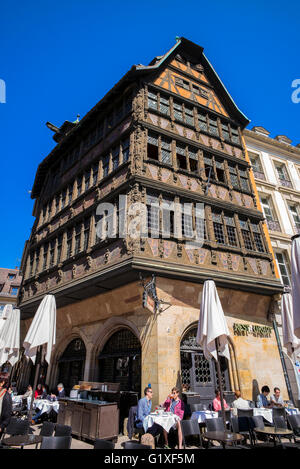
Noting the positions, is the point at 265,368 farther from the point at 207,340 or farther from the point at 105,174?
the point at 105,174

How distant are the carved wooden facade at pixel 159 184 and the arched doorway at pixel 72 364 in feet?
8.95

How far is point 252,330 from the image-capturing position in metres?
11.0

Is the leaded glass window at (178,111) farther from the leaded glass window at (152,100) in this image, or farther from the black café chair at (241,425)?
the black café chair at (241,425)

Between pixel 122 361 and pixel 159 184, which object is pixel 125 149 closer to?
pixel 159 184

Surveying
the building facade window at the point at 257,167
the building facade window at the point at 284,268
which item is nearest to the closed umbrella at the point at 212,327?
the building facade window at the point at 284,268

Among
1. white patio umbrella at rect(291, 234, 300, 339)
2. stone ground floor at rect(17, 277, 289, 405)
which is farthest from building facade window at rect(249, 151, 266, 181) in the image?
white patio umbrella at rect(291, 234, 300, 339)

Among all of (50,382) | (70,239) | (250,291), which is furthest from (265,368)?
(70,239)

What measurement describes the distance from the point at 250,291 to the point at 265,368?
2.92m

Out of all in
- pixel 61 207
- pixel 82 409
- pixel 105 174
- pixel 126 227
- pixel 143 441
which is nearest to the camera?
pixel 143 441

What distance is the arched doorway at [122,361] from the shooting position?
9.56m

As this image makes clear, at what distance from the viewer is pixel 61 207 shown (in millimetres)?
15625

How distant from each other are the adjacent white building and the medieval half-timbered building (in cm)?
247

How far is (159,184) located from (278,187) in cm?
977

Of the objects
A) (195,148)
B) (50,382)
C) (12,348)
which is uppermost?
(195,148)
